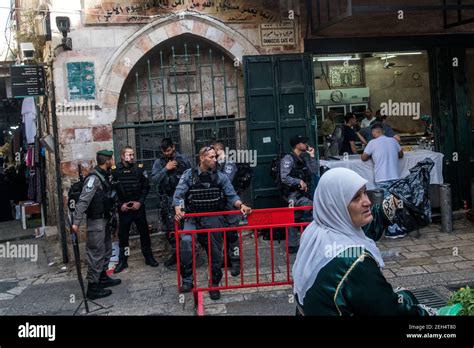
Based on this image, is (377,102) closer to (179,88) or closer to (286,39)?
(286,39)

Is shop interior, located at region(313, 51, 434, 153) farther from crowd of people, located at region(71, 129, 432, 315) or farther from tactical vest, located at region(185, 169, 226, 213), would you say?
tactical vest, located at region(185, 169, 226, 213)

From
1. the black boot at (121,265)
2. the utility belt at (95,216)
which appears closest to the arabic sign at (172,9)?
the utility belt at (95,216)

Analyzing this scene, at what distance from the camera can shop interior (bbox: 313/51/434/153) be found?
14.0m

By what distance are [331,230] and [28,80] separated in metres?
7.01

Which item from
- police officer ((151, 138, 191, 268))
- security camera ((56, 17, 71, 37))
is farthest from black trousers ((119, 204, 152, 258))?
security camera ((56, 17, 71, 37))

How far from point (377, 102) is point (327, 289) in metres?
13.0

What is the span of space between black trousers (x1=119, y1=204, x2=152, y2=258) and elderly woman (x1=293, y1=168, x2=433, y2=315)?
5.00 meters

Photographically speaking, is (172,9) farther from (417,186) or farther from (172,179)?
(417,186)

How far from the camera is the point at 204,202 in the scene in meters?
6.30

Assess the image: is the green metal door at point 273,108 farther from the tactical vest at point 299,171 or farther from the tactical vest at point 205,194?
the tactical vest at point 205,194

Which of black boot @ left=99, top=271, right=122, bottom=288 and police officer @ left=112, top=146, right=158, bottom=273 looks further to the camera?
police officer @ left=112, top=146, right=158, bottom=273

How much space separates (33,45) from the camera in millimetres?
9523

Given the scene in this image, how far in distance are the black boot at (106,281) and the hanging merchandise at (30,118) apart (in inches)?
209

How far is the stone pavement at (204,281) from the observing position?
5.79 meters
